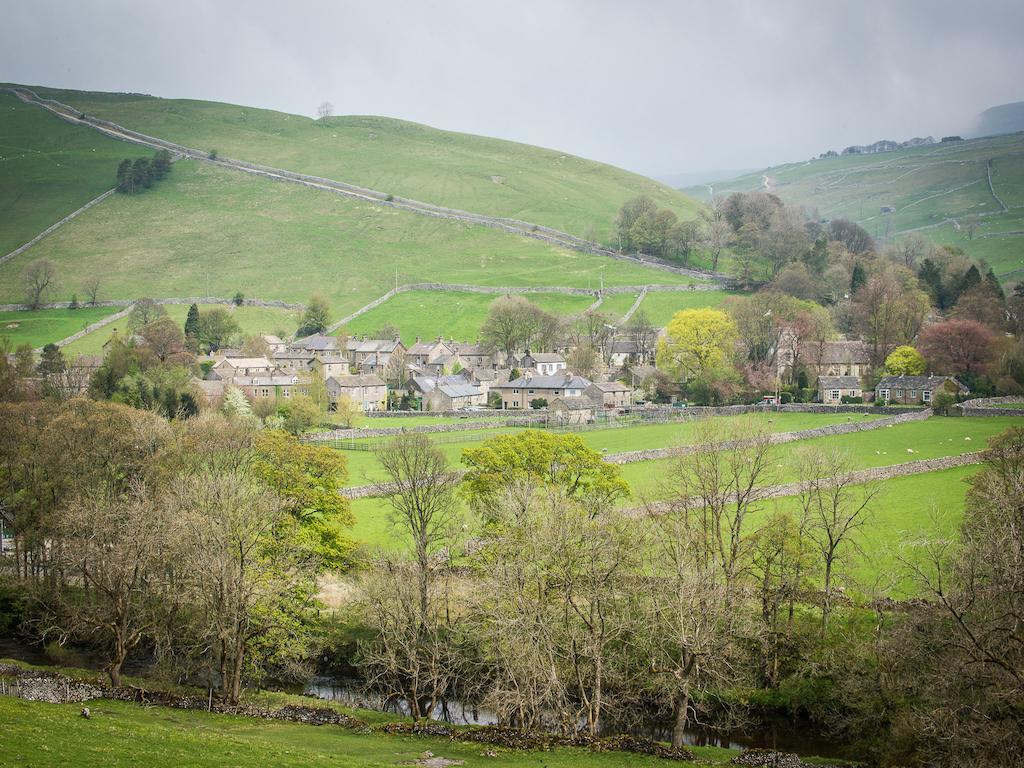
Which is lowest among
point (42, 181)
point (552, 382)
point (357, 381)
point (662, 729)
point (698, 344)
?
point (662, 729)

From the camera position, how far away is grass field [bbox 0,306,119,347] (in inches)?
4665

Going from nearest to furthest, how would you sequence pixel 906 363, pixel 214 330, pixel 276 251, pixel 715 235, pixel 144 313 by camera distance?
1. pixel 906 363
2. pixel 214 330
3. pixel 144 313
4. pixel 715 235
5. pixel 276 251

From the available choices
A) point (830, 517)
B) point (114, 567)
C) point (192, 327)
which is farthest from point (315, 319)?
point (830, 517)

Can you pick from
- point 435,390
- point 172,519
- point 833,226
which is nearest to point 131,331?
point 435,390

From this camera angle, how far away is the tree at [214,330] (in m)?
119

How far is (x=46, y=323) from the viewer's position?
125188 mm

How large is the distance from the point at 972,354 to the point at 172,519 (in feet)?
273

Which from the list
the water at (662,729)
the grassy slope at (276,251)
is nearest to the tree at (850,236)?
the grassy slope at (276,251)

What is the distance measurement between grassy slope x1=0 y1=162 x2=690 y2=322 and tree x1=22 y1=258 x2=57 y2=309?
11.1 feet

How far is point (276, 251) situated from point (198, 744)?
490 feet

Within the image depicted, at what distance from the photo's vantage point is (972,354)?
297 feet

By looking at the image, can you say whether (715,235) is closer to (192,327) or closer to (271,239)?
(271,239)

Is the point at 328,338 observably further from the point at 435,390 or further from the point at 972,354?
the point at 972,354

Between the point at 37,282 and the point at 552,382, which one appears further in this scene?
the point at 37,282
